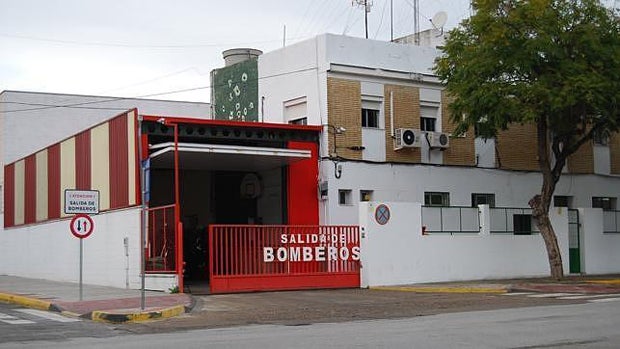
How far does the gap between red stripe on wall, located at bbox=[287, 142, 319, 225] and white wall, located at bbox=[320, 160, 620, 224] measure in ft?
0.95

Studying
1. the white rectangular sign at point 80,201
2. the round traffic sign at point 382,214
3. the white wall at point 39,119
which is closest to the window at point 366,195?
the round traffic sign at point 382,214

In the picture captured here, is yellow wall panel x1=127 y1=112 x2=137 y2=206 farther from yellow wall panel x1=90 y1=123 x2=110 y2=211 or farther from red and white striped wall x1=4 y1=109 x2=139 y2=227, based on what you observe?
yellow wall panel x1=90 y1=123 x2=110 y2=211

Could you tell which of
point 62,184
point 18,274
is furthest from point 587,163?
point 18,274

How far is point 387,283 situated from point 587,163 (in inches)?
532

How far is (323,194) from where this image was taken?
1078 inches

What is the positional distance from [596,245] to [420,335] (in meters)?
20.6

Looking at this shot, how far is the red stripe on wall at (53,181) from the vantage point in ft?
106

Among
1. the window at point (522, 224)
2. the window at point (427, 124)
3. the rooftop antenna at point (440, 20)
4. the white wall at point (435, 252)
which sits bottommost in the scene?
the white wall at point (435, 252)

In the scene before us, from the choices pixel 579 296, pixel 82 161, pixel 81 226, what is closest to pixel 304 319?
pixel 81 226

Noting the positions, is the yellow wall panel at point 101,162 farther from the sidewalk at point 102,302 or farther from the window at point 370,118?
the window at point 370,118

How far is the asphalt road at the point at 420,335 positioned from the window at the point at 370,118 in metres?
13.6

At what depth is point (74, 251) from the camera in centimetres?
3022

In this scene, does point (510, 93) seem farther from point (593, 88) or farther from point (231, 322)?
point (231, 322)

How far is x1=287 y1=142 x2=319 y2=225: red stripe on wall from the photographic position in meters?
27.3
